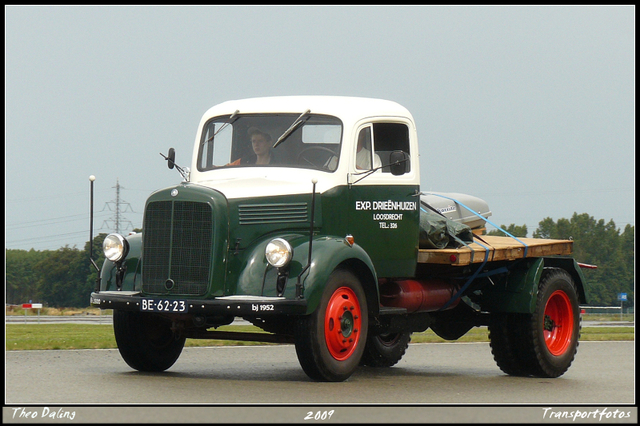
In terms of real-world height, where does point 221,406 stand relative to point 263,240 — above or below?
below

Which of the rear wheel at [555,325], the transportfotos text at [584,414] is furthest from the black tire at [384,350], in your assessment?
the transportfotos text at [584,414]

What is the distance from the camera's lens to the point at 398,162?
11.2 meters

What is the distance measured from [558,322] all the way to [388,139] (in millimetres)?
3367

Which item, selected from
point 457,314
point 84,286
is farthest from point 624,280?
point 457,314

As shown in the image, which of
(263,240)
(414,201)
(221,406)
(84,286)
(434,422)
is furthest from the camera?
(84,286)

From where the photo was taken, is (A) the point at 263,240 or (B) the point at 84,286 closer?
(A) the point at 263,240

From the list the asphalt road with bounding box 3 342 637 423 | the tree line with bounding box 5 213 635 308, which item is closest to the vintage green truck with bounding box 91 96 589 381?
the asphalt road with bounding box 3 342 637 423

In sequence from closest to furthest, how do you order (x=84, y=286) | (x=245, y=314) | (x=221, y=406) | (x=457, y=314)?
(x=221, y=406) → (x=245, y=314) → (x=457, y=314) → (x=84, y=286)

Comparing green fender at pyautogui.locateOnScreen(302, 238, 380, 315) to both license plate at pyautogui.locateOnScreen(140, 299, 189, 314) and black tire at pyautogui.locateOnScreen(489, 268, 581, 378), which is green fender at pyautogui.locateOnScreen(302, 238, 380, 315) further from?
black tire at pyautogui.locateOnScreen(489, 268, 581, 378)

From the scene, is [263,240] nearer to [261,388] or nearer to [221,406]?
[261,388]

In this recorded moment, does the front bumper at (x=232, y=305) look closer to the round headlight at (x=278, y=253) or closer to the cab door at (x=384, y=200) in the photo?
the round headlight at (x=278, y=253)

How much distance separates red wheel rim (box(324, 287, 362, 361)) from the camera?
10164 millimetres

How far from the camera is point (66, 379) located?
34.3ft

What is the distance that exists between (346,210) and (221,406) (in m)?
3.51
